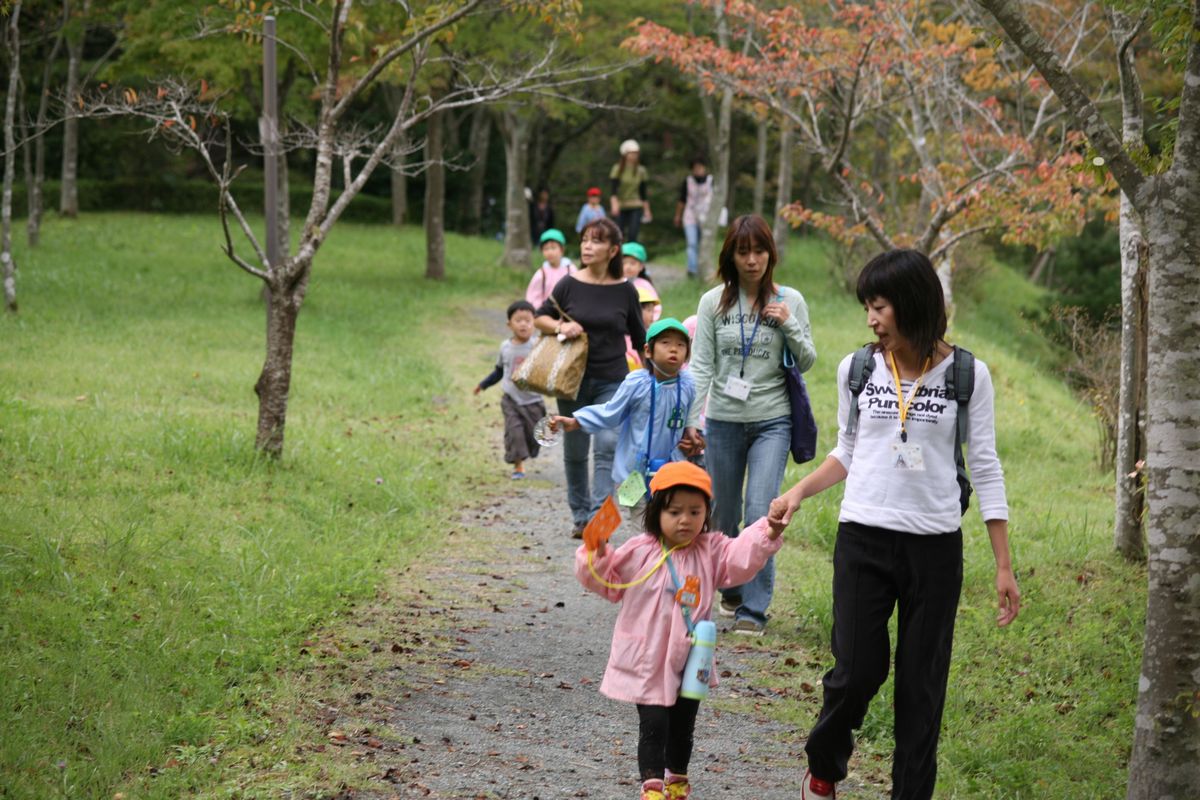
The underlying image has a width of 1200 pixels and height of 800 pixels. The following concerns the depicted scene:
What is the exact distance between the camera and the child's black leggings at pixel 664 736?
13.7 feet

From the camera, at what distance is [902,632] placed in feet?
13.0

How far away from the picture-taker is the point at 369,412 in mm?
12273

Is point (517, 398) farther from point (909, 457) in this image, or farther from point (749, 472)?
point (909, 457)

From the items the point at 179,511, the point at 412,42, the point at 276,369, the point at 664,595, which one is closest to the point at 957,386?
the point at 664,595

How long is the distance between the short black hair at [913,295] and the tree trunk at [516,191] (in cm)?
2150

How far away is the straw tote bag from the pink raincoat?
323 centimetres

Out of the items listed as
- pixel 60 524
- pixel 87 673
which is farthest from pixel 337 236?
pixel 87 673

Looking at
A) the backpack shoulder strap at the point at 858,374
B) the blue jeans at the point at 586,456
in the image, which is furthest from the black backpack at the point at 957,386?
the blue jeans at the point at 586,456

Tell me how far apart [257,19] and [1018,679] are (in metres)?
6.37

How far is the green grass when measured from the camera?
4.76 meters

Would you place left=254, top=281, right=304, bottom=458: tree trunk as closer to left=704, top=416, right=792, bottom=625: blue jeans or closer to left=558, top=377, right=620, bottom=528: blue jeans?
Answer: left=558, top=377, right=620, bottom=528: blue jeans

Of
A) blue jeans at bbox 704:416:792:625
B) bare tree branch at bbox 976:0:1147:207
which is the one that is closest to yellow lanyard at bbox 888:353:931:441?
bare tree branch at bbox 976:0:1147:207

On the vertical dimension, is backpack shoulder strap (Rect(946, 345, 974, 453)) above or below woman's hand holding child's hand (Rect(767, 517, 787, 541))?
above

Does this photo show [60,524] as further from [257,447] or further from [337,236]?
[337,236]
